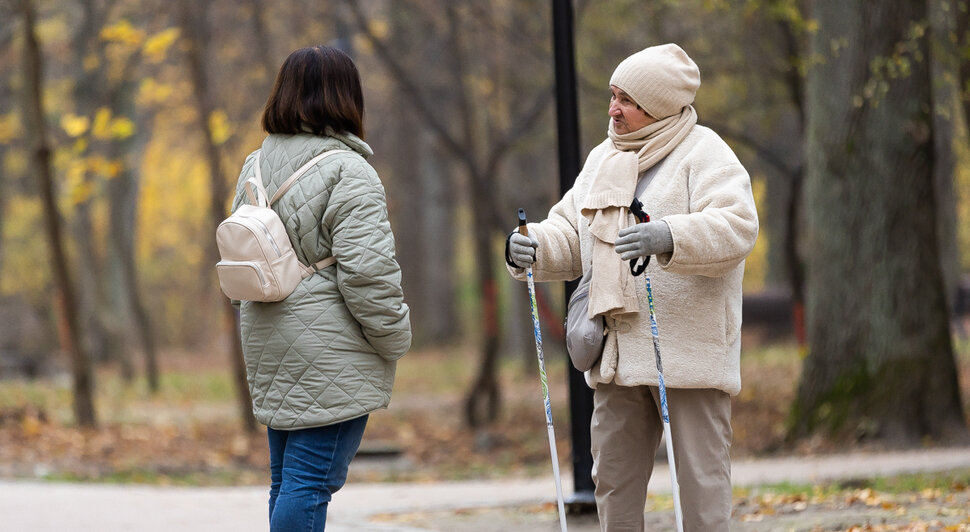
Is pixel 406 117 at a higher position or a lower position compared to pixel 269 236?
higher

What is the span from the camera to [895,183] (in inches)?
396

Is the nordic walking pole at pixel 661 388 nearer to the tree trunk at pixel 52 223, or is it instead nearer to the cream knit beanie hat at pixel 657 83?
the cream knit beanie hat at pixel 657 83

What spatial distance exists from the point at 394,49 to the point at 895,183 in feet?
38.7

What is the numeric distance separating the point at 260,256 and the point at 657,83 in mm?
1464

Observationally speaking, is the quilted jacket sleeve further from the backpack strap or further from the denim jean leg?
the denim jean leg

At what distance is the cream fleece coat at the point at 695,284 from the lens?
13.0ft

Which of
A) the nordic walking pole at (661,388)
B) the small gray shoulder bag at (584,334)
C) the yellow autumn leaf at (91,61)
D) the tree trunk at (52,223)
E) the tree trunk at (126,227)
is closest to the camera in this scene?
the nordic walking pole at (661,388)

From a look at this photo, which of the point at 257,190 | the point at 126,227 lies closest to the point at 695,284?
the point at 257,190

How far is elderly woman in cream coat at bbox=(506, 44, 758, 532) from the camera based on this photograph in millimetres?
4062

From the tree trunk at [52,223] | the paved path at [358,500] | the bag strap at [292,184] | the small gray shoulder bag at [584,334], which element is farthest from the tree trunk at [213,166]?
the small gray shoulder bag at [584,334]

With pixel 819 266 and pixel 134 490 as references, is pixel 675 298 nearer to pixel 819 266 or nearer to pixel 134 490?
pixel 134 490

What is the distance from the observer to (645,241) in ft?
12.7

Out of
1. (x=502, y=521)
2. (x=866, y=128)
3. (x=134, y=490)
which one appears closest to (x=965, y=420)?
(x=866, y=128)

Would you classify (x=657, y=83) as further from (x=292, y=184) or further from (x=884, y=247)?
(x=884, y=247)
